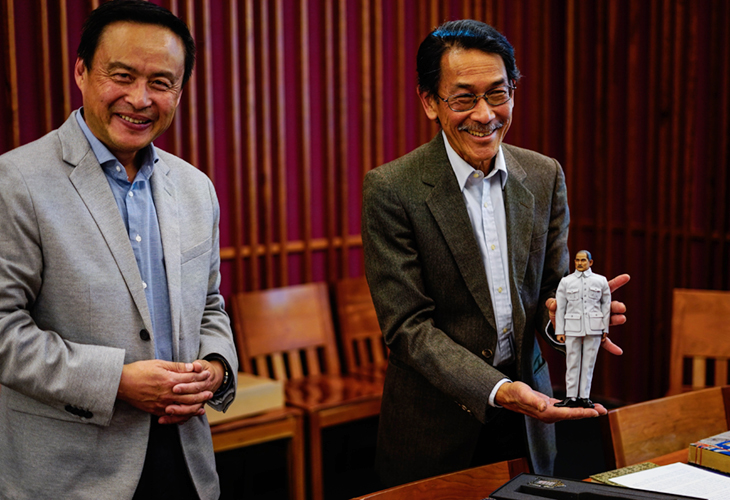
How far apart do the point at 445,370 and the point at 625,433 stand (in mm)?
567

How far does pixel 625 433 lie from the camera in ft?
6.25

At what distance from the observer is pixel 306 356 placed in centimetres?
398

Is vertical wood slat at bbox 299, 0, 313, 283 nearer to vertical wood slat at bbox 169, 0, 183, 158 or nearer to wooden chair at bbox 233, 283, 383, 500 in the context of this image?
wooden chair at bbox 233, 283, 383, 500

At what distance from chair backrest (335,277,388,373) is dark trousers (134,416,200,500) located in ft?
7.71

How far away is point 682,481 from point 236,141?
282 centimetres

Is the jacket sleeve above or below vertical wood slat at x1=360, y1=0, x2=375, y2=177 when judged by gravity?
below

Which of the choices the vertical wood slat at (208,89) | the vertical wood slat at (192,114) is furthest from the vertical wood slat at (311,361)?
the vertical wood slat at (192,114)

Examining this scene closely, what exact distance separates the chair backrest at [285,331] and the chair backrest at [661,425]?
7.12ft

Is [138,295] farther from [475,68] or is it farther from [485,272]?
[475,68]

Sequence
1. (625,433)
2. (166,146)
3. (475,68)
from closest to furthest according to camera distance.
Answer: (475,68), (625,433), (166,146)

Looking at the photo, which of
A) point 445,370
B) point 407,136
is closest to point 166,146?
point 407,136

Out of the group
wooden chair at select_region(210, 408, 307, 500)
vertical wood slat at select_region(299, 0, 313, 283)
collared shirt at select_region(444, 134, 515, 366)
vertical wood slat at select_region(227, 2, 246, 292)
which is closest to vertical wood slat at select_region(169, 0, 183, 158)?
vertical wood slat at select_region(227, 2, 246, 292)

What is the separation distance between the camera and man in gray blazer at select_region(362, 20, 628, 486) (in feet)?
5.62

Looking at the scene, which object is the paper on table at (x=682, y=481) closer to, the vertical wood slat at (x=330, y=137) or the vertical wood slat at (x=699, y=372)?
the vertical wood slat at (x=699, y=372)
